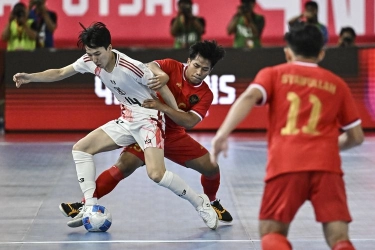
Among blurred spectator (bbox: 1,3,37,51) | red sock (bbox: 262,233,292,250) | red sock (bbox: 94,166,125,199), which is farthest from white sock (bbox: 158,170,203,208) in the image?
blurred spectator (bbox: 1,3,37,51)

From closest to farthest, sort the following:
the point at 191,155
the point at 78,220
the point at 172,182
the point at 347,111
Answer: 1. the point at 347,111
2. the point at 172,182
3. the point at 78,220
4. the point at 191,155

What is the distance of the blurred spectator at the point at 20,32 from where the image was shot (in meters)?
15.2

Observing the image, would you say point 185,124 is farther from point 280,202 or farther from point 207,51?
point 280,202

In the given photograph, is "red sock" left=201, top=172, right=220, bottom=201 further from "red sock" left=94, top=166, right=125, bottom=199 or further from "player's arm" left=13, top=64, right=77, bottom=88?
"player's arm" left=13, top=64, right=77, bottom=88

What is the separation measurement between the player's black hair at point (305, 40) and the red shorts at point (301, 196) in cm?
69

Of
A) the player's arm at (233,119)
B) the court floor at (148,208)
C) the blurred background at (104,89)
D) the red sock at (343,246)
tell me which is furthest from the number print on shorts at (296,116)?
the blurred background at (104,89)

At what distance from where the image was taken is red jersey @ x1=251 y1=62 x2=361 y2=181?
4926 mm

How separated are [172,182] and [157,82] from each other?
0.85m

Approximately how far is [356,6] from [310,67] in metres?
13.1

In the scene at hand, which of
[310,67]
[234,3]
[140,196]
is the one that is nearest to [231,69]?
[234,3]

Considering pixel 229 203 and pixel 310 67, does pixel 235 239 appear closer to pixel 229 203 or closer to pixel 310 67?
pixel 229 203

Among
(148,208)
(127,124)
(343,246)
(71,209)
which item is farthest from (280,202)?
(148,208)

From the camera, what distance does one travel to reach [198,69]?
748 centimetres

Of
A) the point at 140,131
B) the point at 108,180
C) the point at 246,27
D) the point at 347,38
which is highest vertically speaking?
the point at 246,27
